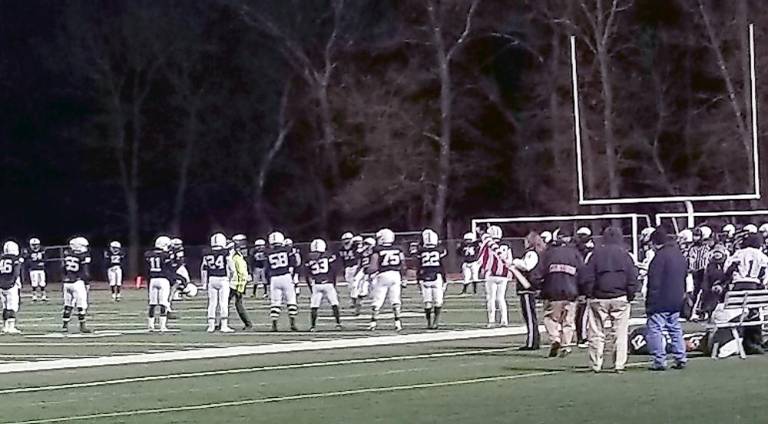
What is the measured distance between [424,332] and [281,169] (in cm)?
3221

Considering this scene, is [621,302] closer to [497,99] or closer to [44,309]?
[44,309]

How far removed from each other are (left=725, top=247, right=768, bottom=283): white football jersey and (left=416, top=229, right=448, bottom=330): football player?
7.22 meters

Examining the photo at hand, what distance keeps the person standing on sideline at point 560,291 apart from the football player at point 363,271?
12896 mm

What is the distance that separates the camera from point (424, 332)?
26.4 m

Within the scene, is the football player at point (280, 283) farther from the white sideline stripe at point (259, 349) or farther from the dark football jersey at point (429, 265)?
the white sideline stripe at point (259, 349)

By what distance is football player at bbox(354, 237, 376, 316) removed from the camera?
33656 mm

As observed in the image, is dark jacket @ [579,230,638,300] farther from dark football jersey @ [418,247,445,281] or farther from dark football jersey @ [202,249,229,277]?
dark football jersey @ [202,249,229,277]

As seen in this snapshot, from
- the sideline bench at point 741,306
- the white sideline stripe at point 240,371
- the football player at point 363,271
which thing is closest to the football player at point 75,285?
the football player at point 363,271

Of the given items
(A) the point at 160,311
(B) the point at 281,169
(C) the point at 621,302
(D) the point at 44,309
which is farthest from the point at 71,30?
(C) the point at 621,302

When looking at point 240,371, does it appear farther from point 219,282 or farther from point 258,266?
point 258,266

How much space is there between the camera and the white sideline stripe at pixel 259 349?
22.1 m

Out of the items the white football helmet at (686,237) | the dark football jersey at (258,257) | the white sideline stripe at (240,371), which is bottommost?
the white sideline stripe at (240,371)

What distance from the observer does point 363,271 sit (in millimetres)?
34219

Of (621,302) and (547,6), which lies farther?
(547,6)
